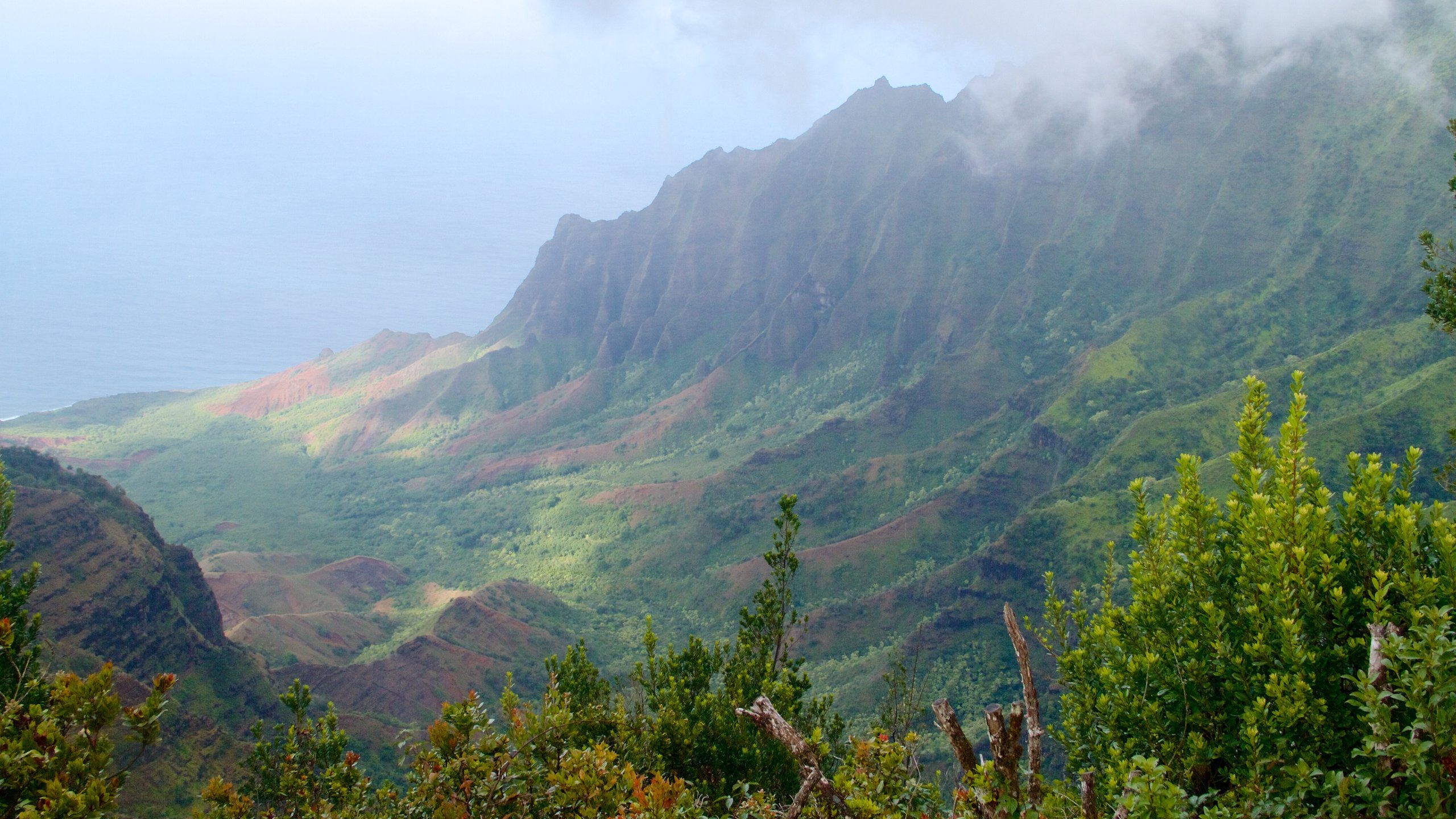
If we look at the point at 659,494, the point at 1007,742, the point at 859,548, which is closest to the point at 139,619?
the point at 1007,742

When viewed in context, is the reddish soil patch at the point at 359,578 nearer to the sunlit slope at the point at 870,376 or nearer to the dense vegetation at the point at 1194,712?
the sunlit slope at the point at 870,376

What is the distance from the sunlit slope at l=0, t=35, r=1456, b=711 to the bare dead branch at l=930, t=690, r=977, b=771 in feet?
139

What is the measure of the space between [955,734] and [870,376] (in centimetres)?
10373

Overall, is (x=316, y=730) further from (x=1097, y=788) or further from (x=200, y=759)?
(x=200, y=759)

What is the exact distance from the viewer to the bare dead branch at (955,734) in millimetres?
5371

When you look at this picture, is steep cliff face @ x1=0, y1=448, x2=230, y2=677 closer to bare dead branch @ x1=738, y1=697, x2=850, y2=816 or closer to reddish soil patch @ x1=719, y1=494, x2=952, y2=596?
reddish soil patch @ x1=719, y1=494, x2=952, y2=596

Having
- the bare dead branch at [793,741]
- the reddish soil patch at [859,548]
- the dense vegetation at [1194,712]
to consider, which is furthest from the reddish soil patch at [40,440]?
the bare dead branch at [793,741]

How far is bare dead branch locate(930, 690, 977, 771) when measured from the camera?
17.6 ft

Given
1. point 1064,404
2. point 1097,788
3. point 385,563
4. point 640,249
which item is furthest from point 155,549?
point 640,249

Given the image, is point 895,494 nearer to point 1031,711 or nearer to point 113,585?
point 113,585

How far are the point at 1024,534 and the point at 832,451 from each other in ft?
106

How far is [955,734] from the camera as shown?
5.57 m

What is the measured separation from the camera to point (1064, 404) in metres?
72.0

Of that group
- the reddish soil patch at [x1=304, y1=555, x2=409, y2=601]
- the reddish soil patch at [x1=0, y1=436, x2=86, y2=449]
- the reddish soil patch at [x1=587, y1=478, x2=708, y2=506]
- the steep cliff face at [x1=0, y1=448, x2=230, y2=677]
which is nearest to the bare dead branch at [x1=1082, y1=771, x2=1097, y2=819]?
the steep cliff face at [x1=0, y1=448, x2=230, y2=677]
